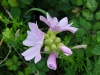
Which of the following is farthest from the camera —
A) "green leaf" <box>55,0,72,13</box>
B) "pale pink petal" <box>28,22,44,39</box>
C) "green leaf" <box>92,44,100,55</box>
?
"green leaf" <box>55,0,72,13</box>

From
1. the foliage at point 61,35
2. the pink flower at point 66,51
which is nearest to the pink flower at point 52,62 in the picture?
the pink flower at point 66,51

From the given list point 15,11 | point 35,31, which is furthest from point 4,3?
point 35,31

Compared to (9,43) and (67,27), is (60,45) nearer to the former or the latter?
(67,27)

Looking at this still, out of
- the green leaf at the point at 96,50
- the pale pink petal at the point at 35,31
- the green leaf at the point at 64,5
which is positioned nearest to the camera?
the pale pink petal at the point at 35,31

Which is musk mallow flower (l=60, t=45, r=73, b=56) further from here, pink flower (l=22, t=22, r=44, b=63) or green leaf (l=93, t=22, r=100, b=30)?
Result: green leaf (l=93, t=22, r=100, b=30)

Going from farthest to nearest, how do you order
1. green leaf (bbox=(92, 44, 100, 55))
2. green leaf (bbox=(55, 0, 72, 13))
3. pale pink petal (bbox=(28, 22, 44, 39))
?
1. green leaf (bbox=(55, 0, 72, 13))
2. green leaf (bbox=(92, 44, 100, 55))
3. pale pink petal (bbox=(28, 22, 44, 39))

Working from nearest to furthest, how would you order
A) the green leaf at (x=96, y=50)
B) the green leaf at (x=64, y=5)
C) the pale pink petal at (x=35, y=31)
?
the pale pink petal at (x=35, y=31)
the green leaf at (x=96, y=50)
the green leaf at (x=64, y=5)

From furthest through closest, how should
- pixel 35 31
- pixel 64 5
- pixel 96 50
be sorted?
pixel 64 5, pixel 96 50, pixel 35 31

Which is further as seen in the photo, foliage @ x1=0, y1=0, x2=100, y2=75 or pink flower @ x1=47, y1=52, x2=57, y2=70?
foliage @ x1=0, y1=0, x2=100, y2=75

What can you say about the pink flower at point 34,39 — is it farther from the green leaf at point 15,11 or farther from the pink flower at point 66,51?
the green leaf at point 15,11

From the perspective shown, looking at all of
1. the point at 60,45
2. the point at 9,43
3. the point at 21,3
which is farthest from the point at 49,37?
the point at 21,3

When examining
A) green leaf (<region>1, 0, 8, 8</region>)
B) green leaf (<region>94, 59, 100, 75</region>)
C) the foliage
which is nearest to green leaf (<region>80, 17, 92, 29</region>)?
the foliage

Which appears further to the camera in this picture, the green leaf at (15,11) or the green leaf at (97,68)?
the green leaf at (15,11)

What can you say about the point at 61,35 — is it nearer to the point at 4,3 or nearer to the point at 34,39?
the point at 4,3
